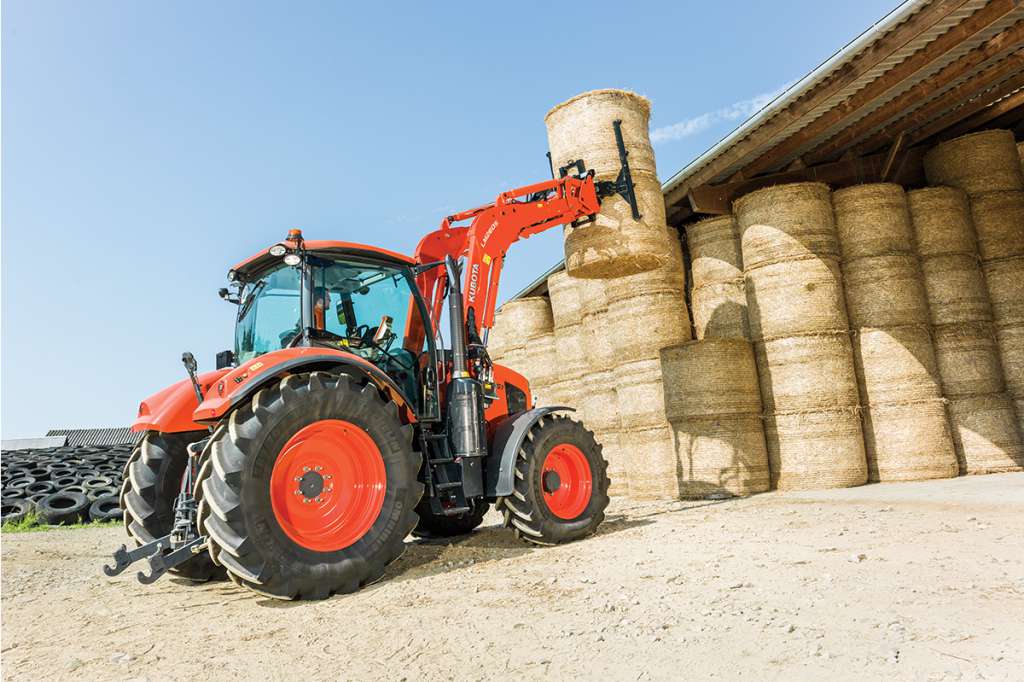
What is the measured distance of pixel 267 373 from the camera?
151 inches

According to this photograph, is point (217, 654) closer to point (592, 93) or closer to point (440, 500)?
point (440, 500)

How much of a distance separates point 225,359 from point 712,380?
4.92m

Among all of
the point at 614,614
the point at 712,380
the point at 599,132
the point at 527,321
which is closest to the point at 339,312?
the point at 614,614

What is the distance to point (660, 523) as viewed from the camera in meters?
5.74

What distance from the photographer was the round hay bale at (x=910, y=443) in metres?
7.08

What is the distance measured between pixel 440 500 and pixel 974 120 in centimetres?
798

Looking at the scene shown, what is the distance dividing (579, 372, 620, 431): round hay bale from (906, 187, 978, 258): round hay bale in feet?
12.6

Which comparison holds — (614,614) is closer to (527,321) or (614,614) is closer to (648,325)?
(648,325)

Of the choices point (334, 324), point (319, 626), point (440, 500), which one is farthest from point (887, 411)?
point (319, 626)

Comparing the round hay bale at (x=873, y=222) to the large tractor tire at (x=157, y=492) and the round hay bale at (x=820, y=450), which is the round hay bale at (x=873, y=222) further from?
the large tractor tire at (x=157, y=492)

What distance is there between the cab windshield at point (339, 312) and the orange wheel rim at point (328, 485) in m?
0.77

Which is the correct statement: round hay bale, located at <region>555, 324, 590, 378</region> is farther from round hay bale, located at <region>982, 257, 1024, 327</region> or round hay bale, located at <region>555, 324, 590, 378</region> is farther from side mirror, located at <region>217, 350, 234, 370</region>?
side mirror, located at <region>217, 350, 234, 370</region>

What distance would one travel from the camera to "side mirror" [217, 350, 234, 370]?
4.83 meters

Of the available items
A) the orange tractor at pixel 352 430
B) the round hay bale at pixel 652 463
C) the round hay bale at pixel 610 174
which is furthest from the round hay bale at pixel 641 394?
the orange tractor at pixel 352 430
